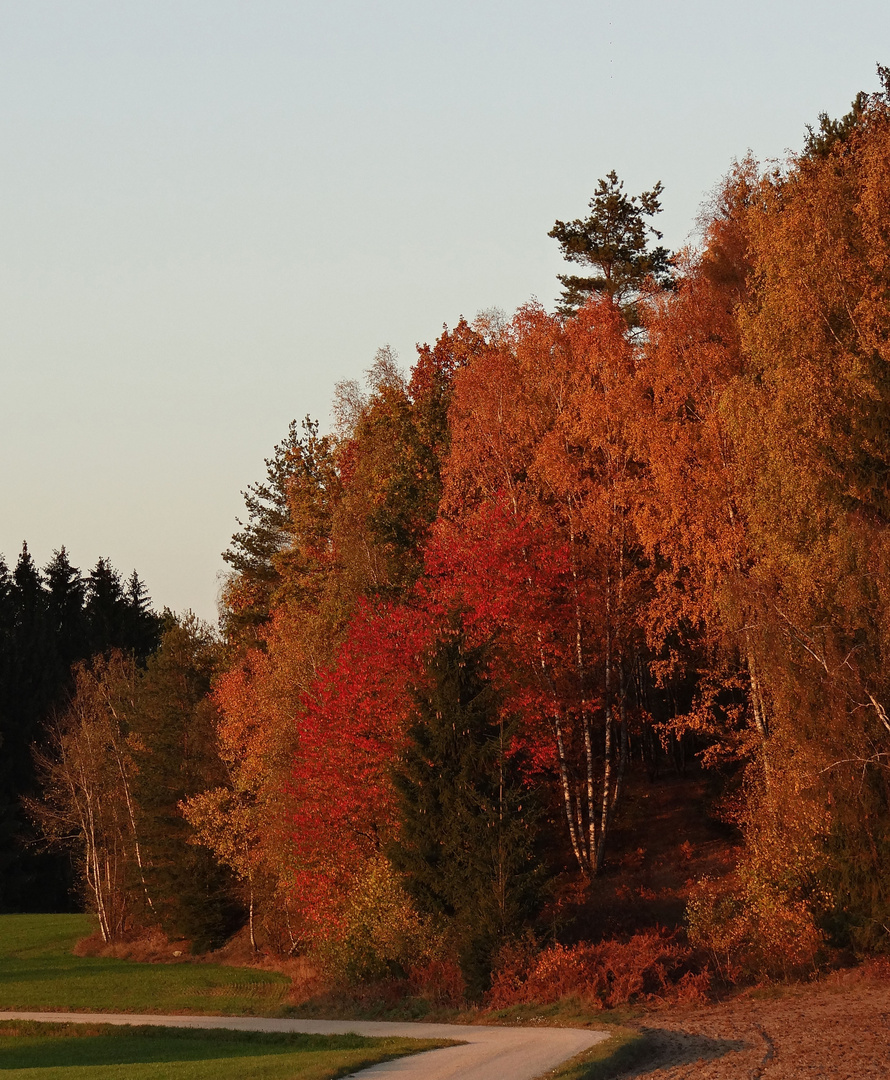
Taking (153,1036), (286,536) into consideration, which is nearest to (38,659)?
(286,536)

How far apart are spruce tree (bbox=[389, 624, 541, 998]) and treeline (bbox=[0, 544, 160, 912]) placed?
40589 mm

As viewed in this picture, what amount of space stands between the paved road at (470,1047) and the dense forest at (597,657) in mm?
2621

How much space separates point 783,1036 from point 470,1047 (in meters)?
4.84

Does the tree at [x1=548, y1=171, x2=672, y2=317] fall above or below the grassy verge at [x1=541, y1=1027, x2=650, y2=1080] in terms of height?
above

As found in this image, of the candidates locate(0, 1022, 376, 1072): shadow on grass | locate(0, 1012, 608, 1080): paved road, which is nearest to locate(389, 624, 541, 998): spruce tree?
locate(0, 1012, 608, 1080): paved road

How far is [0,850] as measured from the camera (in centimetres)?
7144

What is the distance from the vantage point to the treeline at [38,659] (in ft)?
235

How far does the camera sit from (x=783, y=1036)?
60.2 ft

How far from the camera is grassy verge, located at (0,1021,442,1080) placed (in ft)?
59.4

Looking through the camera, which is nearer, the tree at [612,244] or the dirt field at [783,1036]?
the dirt field at [783,1036]

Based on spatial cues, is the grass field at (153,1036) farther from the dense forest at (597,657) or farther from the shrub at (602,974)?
the shrub at (602,974)

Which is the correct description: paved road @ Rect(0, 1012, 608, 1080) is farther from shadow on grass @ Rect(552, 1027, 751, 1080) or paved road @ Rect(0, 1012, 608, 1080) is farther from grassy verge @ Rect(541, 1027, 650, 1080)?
shadow on grass @ Rect(552, 1027, 751, 1080)

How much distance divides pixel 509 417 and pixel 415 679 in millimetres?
9432

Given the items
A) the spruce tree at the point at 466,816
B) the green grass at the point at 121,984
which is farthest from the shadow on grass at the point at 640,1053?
the green grass at the point at 121,984
